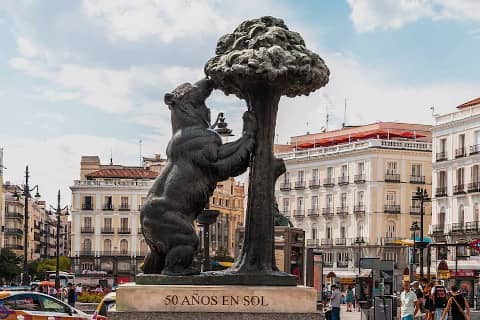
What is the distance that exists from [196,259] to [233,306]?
1045mm

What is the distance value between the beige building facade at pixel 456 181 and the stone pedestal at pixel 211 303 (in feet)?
185

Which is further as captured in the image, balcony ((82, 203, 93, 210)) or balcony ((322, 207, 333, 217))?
balcony ((82, 203, 93, 210))

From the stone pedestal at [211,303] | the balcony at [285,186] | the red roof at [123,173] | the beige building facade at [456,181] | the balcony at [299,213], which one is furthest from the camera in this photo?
the red roof at [123,173]

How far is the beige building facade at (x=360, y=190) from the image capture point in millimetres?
84062

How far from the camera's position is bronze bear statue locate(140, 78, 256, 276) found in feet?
38.2

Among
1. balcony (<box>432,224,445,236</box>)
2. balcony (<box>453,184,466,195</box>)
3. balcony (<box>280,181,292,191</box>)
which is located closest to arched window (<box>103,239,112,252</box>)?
balcony (<box>280,181,292,191</box>)

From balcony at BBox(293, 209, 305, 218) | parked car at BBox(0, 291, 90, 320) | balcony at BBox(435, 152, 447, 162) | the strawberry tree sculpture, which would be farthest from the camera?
balcony at BBox(293, 209, 305, 218)

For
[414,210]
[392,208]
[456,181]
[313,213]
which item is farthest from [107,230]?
[456,181]

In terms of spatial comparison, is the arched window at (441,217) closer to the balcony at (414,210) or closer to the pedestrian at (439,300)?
the balcony at (414,210)

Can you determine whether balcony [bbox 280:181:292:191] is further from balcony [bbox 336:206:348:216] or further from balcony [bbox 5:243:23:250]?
balcony [bbox 5:243:23:250]

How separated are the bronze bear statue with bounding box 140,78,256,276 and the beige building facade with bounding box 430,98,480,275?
55917 millimetres

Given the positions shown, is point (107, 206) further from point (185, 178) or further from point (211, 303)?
point (211, 303)

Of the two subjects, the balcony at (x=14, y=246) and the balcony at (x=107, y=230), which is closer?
the balcony at (x=107, y=230)

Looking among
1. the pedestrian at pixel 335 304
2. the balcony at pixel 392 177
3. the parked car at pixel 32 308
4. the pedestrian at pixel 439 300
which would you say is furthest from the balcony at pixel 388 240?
the parked car at pixel 32 308
